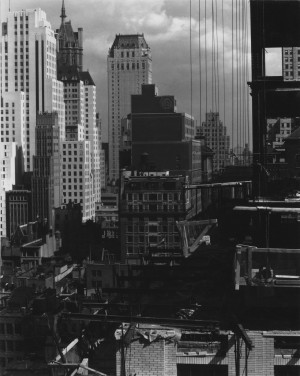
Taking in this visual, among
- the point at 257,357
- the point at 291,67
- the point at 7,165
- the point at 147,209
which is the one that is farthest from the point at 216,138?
the point at 257,357

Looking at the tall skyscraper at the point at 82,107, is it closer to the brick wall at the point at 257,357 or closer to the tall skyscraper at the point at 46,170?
the tall skyscraper at the point at 46,170

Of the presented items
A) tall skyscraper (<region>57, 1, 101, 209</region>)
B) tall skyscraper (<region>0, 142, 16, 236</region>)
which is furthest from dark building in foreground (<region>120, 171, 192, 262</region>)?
tall skyscraper (<region>57, 1, 101, 209</region>)

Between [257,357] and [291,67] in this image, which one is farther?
[291,67]

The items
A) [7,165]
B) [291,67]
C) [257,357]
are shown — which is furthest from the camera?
[7,165]

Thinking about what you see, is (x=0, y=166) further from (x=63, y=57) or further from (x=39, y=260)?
(x=63, y=57)

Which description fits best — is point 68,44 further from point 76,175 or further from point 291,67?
point 291,67

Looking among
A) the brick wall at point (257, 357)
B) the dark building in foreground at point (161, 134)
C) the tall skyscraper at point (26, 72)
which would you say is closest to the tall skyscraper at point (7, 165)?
the tall skyscraper at point (26, 72)
